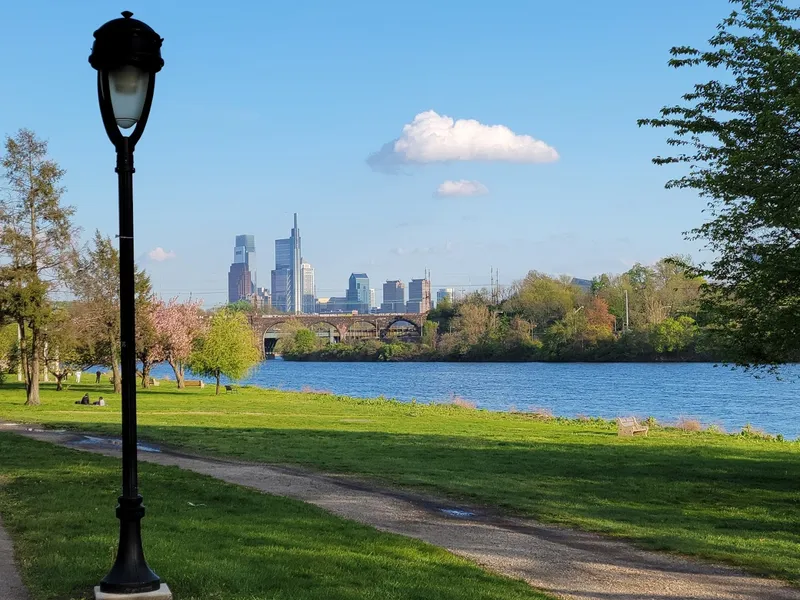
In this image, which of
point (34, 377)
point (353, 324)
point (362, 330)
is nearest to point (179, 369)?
point (34, 377)

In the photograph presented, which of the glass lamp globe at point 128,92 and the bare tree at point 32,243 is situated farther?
the bare tree at point 32,243

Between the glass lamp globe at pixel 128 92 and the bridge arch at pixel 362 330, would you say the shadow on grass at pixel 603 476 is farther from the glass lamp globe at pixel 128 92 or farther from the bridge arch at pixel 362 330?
the bridge arch at pixel 362 330

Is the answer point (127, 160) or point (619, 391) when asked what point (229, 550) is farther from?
point (619, 391)

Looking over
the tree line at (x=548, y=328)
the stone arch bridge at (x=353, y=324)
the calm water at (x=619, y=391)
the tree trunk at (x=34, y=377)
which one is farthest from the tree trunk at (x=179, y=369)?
the stone arch bridge at (x=353, y=324)

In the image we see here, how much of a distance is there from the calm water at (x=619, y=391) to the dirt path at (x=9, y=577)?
2670 centimetres

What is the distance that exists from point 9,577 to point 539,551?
5.48m

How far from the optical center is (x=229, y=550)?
8.50 metres

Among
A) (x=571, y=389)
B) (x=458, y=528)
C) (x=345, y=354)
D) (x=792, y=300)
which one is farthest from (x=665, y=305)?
(x=458, y=528)

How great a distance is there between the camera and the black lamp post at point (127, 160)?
253 inches

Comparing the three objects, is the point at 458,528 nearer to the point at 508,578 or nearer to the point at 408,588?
the point at 508,578

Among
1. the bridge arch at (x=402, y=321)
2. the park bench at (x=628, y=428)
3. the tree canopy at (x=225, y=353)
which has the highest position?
the bridge arch at (x=402, y=321)

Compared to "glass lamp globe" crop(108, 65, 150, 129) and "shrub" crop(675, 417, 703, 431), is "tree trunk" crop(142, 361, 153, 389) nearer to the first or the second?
"shrub" crop(675, 417, 703, 431)

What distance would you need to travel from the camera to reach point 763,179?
47.3 feet

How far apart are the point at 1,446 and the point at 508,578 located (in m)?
14.0
